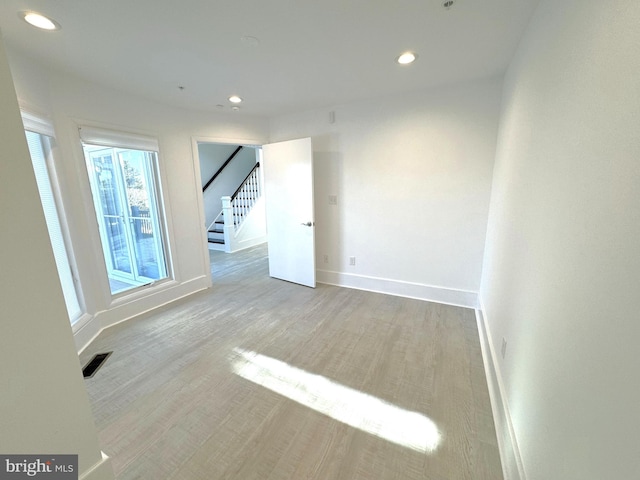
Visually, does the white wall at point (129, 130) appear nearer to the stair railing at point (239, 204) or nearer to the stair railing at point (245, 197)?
the stair railing at point (239, 204)

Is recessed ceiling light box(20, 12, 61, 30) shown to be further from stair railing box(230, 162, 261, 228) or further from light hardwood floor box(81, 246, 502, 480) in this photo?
stair railing box(230, 162, 261, 228)

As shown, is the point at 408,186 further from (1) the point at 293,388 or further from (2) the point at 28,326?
(2) the point at 28,326

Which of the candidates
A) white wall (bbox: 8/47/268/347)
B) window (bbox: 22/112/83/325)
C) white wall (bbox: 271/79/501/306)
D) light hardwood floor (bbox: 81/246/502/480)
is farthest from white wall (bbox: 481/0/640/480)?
white wall (bbox: 8/47/268/347)

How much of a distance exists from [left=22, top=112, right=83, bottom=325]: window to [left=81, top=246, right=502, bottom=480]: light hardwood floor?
1.89 feet

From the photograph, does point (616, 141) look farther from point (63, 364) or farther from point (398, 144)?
point (398, 144)

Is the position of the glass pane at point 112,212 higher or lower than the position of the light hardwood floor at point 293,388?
higher

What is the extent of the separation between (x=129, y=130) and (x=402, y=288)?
11.9ft

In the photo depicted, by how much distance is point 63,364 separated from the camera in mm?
1044

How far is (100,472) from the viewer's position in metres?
1.15

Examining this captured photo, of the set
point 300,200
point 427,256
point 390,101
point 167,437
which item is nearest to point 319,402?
point 167,437

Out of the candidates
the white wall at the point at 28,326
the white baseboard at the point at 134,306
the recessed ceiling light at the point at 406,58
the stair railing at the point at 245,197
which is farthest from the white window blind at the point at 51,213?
the stair railing at the point at 245,197

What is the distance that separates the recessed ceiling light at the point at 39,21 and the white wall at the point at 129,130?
1.60 ft

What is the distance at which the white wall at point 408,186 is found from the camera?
8.83 feet

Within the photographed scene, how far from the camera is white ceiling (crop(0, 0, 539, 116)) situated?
1.42m
